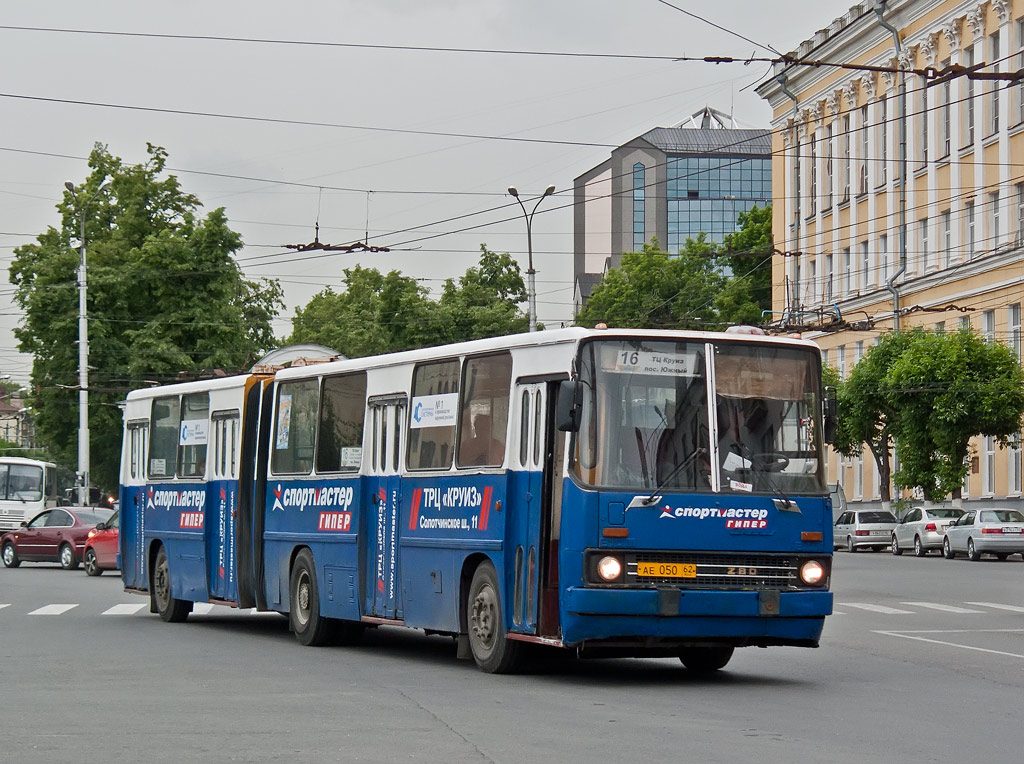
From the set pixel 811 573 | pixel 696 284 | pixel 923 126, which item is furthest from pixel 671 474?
pixel 696 284

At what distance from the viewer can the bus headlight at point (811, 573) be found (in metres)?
14.1

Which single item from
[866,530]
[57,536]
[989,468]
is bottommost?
[57,536]

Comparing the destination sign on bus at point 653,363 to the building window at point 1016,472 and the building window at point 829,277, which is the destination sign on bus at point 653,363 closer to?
the building window at point 1016,472

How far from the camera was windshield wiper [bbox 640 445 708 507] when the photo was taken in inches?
534

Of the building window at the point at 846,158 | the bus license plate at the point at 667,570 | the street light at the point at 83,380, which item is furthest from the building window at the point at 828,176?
the bus license plate at the point at 667,570

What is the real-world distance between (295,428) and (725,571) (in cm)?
666

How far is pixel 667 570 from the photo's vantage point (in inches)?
535

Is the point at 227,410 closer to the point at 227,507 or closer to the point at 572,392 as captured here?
the point at 227,507

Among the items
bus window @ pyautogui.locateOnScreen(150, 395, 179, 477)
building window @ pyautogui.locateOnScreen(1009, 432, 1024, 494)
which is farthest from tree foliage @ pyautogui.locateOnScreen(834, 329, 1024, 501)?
bus window @ pyautogui.locateOnScreen(150, 395, 179, 477)

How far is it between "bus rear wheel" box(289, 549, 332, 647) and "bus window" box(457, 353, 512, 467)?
11.0ft

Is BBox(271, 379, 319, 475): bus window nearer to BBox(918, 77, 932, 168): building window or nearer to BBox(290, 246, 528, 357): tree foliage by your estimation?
BBox(918, 77, 932, 168): building window

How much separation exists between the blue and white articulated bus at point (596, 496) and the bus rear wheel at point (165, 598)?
5.30 meters

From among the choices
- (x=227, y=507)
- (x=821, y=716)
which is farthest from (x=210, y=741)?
(x=227, y=507)

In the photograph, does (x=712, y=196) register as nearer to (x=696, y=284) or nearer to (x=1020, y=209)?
(x=696, y=284)
